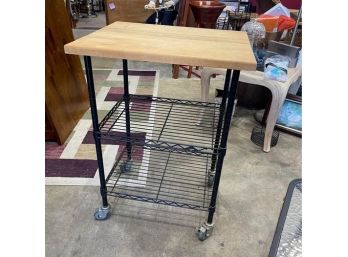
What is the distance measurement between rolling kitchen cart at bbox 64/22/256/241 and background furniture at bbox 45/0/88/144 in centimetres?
50

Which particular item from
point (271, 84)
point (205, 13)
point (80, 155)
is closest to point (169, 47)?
point (271, 84)

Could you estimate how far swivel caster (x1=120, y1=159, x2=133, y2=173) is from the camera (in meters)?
1.59

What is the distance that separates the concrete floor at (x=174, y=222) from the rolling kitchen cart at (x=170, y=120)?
0.26 feet

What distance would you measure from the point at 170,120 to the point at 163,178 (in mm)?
532

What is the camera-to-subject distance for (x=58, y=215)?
4.33ft

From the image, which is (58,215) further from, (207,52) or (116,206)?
(207,52)

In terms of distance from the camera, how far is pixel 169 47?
2.92 ft

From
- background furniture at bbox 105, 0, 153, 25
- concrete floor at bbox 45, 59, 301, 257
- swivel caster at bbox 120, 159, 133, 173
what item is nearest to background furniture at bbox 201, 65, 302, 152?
concrete floor at bbox 45, 59, 301, 257

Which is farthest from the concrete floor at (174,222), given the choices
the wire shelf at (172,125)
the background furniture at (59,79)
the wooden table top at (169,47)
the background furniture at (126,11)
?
the background furniture at (126,11)

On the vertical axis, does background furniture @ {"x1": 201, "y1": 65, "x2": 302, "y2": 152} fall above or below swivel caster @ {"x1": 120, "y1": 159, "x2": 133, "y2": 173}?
above

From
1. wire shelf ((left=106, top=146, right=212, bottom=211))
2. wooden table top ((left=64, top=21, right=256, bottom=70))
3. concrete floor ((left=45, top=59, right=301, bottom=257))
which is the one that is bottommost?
concrete floor ((left=45, top=59, right=301, bottom=257))

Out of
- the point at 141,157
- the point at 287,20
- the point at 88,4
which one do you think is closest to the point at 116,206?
the point at 141,157

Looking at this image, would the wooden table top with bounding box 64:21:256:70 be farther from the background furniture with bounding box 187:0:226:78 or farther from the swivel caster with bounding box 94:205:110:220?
the background furniture with bounding box 187:0:226:78

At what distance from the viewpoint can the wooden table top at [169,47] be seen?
81 cm
